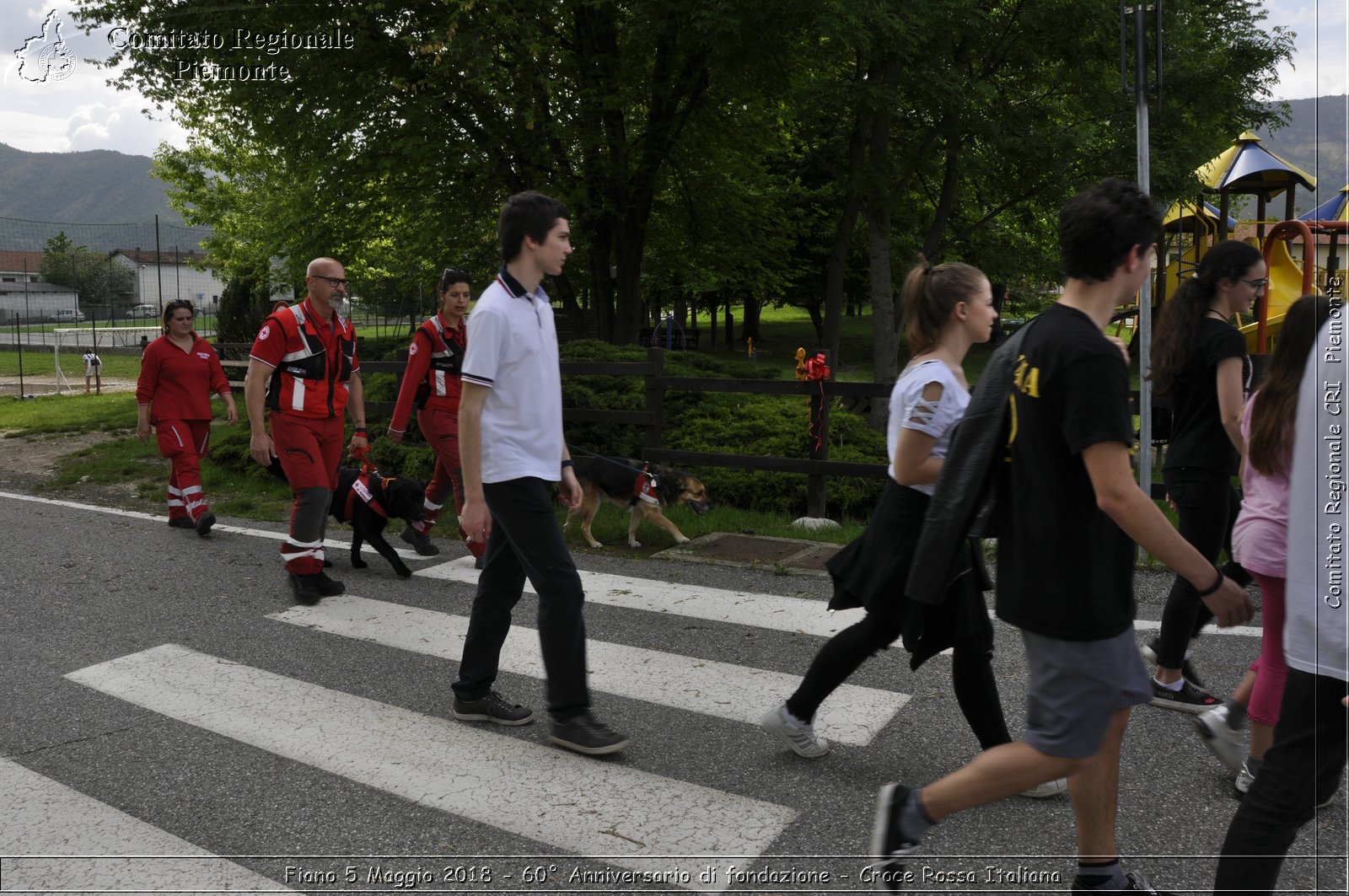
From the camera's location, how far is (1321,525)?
2.46m

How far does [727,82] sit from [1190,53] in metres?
7.61

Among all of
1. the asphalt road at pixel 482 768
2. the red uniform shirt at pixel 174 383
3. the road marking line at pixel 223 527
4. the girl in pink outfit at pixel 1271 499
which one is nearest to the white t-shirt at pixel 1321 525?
the girl in pink outfit at pixel 1271 499

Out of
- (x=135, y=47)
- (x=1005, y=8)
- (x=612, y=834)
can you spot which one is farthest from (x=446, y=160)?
(x=612, y=834)

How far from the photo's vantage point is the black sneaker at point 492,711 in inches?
180

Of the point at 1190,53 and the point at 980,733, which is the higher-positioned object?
the point at 1190,53

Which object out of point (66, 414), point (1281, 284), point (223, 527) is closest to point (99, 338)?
point (66, 414)

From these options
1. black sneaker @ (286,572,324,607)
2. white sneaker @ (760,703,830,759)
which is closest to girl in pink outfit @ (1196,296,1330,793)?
white sneaker @ (760,703,830,759)

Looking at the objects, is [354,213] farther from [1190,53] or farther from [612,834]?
[612,834]

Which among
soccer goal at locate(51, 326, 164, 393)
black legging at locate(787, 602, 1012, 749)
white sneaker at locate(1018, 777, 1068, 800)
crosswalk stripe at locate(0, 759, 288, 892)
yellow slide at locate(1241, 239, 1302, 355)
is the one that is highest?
soccer goal at locate(51, 326, 164, 393)

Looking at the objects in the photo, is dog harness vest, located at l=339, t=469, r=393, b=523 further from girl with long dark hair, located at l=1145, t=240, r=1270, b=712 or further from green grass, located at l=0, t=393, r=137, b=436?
green grass, located at l=0, t=393, r=137, b=436

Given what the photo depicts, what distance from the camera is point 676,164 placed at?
18.8 metres

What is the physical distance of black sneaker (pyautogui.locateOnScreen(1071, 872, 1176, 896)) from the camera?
2.89 m

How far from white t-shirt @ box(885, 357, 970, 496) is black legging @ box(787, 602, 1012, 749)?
535mm

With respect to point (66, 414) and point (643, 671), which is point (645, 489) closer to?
point (643, 671)
